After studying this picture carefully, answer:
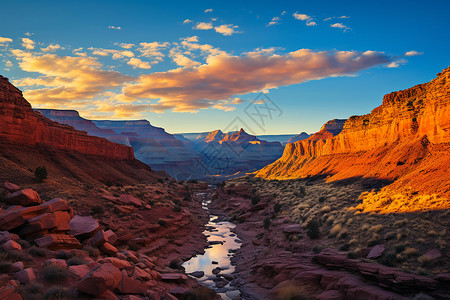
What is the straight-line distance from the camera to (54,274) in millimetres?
8227

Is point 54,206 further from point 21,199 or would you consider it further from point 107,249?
point 107,249

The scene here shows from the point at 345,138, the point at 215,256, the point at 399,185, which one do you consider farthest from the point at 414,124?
the point at 215,256

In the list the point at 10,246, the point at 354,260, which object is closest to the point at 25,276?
the point at 10,246

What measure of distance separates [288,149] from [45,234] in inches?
4698

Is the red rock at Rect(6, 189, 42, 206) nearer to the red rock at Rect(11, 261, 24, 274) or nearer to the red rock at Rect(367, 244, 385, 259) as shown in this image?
the red rock at Rect(11, 261, 24, 274)

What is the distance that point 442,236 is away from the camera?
12102mm

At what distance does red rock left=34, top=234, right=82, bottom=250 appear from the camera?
1091cm

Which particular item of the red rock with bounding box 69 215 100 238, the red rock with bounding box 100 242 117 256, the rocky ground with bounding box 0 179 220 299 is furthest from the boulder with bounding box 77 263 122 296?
the red rock with bounding box 69 215 100 238

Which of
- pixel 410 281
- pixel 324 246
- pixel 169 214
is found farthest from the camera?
pixel 169 214

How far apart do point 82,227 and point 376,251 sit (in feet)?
52.9

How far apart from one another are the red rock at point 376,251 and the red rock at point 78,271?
13.1 m

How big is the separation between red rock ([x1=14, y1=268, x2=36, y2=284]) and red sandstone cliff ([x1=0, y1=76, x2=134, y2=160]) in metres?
30.1

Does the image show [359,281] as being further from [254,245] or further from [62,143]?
[62,143]

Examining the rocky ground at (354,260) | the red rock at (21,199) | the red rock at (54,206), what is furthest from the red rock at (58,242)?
the rocky ground at (354,260)
